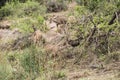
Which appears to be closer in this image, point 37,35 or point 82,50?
point 82,50

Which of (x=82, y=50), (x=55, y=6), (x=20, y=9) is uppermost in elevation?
(x=82, y=50)

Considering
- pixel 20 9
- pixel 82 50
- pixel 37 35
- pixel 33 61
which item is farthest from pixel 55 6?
pixel 33 61

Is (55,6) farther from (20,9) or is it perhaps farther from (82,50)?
(82,50)

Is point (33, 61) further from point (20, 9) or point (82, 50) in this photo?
point (20, 9)

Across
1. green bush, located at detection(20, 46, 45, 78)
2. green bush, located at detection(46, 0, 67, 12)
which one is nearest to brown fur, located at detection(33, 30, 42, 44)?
green bush, located at detection(20, 46, 45, 78)

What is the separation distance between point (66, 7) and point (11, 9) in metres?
2.95

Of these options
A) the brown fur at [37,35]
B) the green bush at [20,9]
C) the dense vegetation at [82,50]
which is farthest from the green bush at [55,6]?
the dense vegetation at [82,50]

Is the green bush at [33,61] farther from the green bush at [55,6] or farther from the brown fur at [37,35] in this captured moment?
the green bush at [55,6]

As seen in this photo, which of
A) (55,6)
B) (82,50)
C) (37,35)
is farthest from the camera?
(55,6)

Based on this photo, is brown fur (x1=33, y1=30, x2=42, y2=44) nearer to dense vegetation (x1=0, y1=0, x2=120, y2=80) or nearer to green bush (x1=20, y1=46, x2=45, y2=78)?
dense vegetation (x1=0, y1=0, x2=120, y2=80)

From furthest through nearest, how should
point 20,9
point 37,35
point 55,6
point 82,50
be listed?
point 55,6
point 20,9
point 37,35
point 82,50

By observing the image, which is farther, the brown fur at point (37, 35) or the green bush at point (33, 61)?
the brown fur at point (37, 35)

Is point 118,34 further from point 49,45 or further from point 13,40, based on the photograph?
point 13,40

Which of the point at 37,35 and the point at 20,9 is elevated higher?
the point at 37,35
